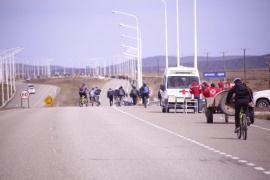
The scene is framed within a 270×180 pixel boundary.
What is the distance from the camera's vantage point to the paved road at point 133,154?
38.0 ft

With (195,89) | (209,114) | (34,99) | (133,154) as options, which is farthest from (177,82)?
(34,99)

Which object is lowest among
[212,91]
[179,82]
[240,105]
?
[240,105]

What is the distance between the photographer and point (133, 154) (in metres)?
14.6

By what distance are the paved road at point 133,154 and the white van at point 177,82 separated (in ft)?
47.8

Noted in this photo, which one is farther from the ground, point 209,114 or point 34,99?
point 209,114

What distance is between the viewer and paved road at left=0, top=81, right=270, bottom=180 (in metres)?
11.6

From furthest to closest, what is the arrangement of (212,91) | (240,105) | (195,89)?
(195,89) → (212,91) → (240,105)

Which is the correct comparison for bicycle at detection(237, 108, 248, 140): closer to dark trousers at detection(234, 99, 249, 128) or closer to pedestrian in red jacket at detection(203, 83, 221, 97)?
dark trousers at detection(234, 99, 249, 128)

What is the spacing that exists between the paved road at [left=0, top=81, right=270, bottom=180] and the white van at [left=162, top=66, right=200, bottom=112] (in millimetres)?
14568

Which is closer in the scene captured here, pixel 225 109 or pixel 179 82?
pixel 225 109

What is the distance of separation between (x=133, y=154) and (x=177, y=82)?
2377 centimetres

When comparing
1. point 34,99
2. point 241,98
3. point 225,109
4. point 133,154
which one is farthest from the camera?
point 34,99

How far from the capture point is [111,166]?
1251 cm

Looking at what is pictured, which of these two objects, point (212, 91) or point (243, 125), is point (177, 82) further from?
point (243, 125)
